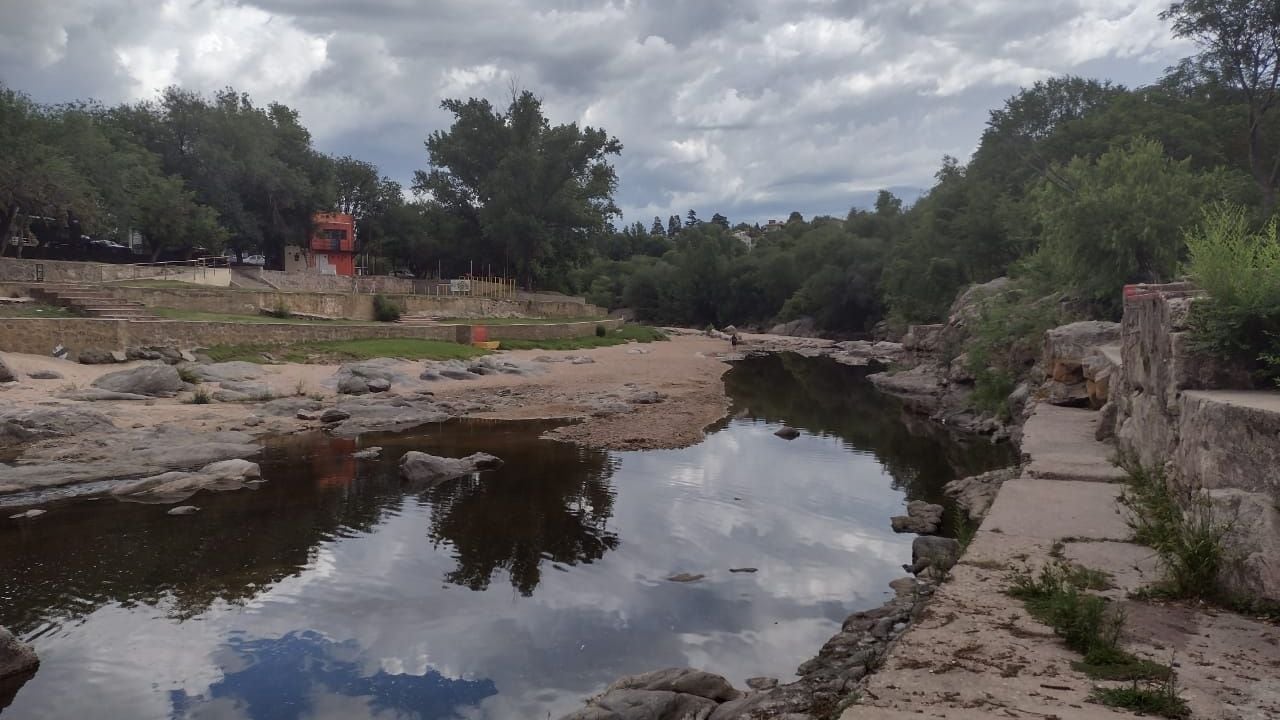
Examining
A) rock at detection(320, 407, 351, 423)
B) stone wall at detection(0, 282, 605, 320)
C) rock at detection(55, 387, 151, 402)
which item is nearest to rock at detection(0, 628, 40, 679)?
rock at detection(320, 407, 351, 423)

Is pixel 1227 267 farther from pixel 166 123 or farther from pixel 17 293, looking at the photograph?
pixel 166 123

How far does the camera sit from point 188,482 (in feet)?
47.4

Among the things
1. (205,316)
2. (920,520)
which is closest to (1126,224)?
(920,520)

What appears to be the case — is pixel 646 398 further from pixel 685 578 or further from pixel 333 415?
pixel 685 578

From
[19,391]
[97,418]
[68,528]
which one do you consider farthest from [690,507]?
[19,391]

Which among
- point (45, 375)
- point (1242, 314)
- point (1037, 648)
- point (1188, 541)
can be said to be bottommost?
point (45, 375)

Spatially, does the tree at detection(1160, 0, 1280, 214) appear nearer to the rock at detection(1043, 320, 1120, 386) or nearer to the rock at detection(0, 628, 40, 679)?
the rock at detection(1043, 320, 1120, 386)

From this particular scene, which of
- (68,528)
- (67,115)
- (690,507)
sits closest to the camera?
(68,528)

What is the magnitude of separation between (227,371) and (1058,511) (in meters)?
25.5

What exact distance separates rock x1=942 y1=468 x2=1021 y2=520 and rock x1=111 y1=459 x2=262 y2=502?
13.5m

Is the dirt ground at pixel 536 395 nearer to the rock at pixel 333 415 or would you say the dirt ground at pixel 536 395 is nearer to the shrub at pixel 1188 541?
the rock at pixel 333 415

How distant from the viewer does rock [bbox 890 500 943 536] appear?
43.5 feet

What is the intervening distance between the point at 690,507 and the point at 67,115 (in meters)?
45.9

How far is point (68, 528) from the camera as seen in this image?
12008 millimetres
